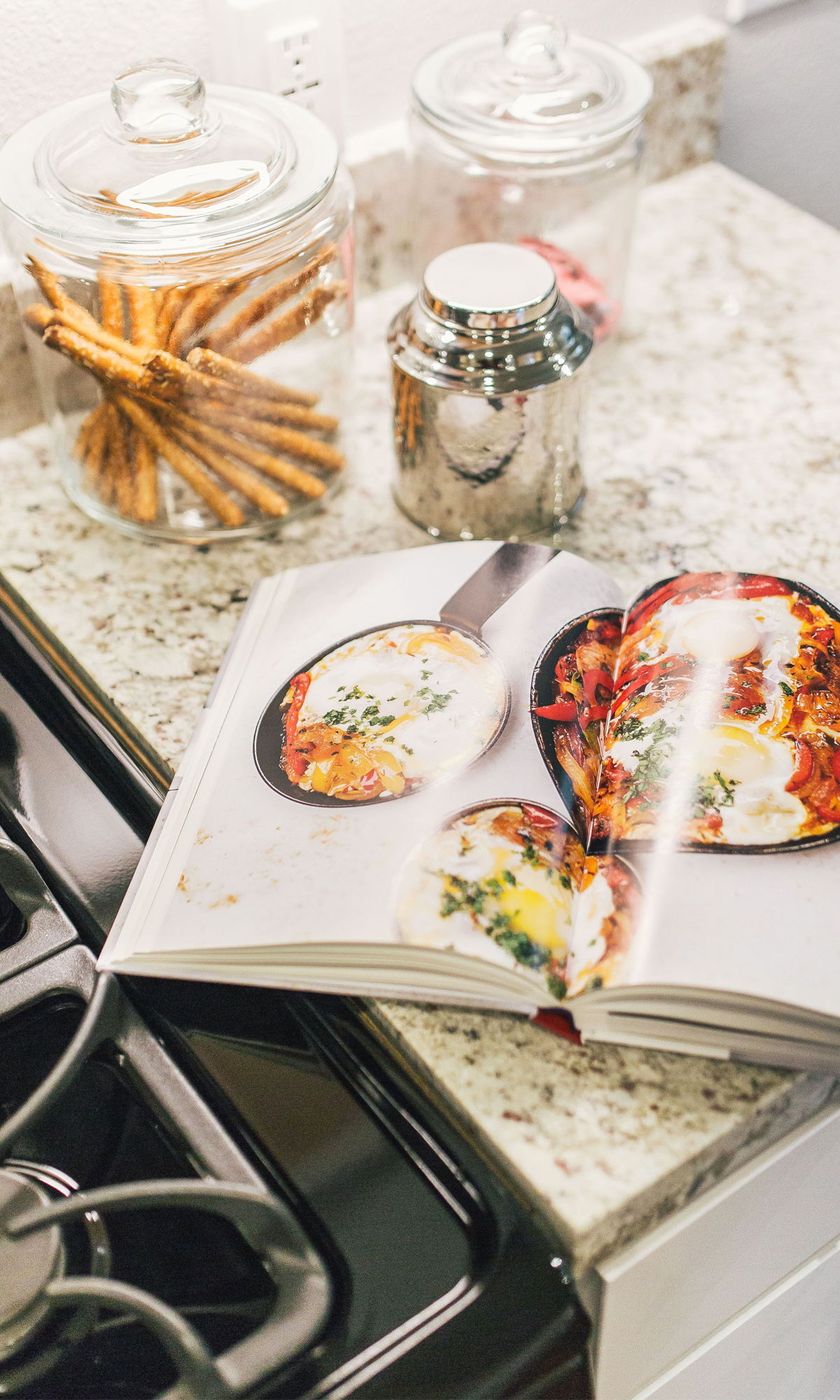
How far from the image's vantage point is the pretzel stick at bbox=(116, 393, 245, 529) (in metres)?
0.64

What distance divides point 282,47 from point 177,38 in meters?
0.07

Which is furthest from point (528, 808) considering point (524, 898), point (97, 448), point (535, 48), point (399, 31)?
point (399, 31)

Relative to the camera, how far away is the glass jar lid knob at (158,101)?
1.89 feet

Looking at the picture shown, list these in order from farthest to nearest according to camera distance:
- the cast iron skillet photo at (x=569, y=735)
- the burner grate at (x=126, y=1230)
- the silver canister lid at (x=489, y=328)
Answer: the silver canister lid at (x=489, y=328), the cast iron skillet photo at (x=569, y=735), the burner grate at (x=126, y=1230)

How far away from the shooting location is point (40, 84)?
70 centimetres

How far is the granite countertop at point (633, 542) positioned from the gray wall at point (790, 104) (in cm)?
5

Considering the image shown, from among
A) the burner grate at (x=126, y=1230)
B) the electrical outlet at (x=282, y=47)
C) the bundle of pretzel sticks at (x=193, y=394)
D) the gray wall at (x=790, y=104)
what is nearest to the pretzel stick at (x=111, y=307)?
the bundle of pretzel sticks at (x=193, y=394)

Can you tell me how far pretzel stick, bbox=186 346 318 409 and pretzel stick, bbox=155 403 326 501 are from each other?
29mm

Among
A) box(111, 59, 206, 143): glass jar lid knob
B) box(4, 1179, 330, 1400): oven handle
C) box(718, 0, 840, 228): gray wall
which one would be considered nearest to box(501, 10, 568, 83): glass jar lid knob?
box(111, 59, 206, 143): glass jar lid knob

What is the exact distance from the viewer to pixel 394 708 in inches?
20.3

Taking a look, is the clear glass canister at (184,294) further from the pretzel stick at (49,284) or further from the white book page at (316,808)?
the white book page at (316,808)

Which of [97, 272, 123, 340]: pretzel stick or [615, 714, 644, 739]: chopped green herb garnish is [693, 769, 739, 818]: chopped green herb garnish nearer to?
[615, 714, 644, 739]: chopped green herb garnish

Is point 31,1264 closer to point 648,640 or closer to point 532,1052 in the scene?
point 532,1052

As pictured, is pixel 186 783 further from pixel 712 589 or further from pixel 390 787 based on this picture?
pixel 712 589
